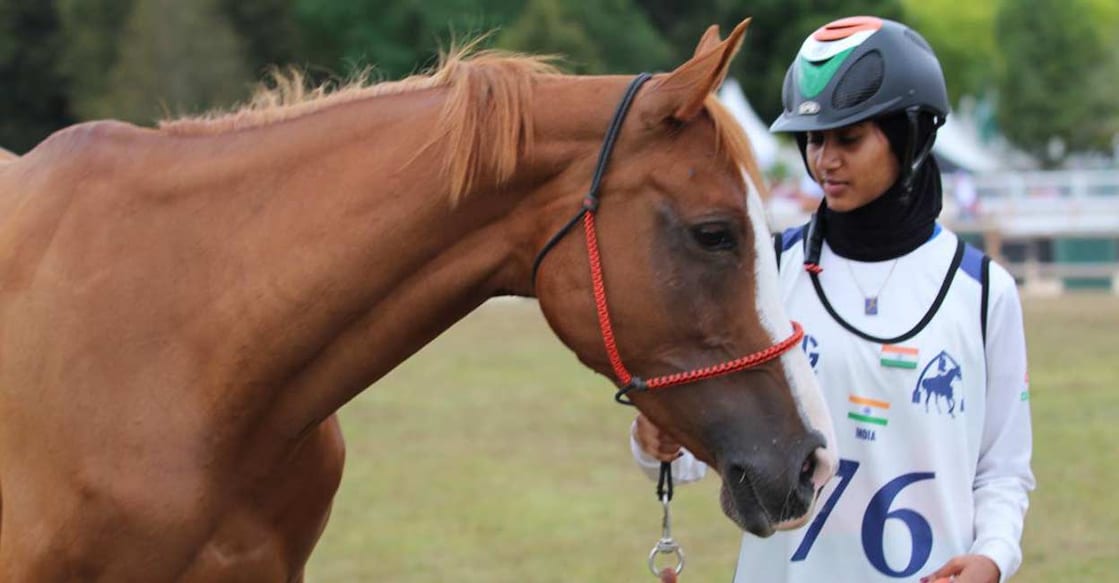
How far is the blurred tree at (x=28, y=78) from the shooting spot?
150ft

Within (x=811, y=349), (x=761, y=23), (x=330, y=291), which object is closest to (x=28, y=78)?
(x=761, y=23)

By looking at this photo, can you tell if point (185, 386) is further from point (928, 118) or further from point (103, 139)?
point (928, 118)

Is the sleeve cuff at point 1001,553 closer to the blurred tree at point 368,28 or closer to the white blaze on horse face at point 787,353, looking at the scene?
the white blaze on horse face at point 787,353

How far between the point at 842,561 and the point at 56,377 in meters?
1.68

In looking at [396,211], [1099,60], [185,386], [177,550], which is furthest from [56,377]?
[1099,60]

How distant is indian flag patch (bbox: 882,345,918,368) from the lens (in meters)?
2.85

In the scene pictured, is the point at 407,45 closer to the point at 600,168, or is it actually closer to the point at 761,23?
the point at 761,23

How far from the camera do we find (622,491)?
8289mm

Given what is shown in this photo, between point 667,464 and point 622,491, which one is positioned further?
point 622,491

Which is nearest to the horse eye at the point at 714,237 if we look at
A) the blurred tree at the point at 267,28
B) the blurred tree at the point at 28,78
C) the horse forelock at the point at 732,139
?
the horse forelock at the point at 732,139

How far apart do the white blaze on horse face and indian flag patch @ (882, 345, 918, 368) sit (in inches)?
8.4

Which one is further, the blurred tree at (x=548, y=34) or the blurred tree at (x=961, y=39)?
the blurred tree at (x=961, y=39)

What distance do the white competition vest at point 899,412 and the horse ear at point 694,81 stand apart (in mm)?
540

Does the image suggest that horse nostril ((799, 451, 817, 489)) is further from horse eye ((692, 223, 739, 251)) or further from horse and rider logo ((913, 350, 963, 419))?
horse eye ((692, 223, 739, 251))
